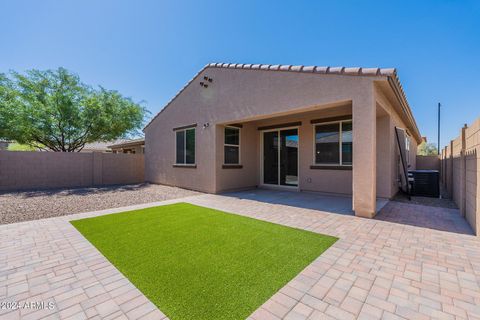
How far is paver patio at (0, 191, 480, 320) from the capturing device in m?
2.12

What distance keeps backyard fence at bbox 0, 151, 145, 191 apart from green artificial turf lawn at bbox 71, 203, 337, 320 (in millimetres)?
8661

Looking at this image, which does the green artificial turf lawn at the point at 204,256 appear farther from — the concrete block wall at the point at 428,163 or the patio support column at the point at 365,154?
the concrete block wall at the point at 428,163

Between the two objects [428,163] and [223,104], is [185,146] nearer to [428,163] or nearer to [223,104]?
[223,104]

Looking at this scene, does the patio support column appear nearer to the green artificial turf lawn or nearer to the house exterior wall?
the green artificial turf lawn

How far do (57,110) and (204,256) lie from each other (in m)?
14.4

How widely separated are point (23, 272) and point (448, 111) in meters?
43.2

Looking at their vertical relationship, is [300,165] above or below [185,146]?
below

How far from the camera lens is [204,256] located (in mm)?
3322

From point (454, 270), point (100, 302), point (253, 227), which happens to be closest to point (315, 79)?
point (253, 227)

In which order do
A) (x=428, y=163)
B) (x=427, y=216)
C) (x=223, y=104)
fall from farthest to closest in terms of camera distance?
1. (x=428, y=163)
2. (x=223, y=104)
3. (x=427, y=216)

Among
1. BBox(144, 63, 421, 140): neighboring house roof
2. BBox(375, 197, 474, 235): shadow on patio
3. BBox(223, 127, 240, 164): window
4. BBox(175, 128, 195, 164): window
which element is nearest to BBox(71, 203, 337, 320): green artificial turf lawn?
BBox(375, 197, 474, 235): shadow on patio

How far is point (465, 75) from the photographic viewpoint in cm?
1318

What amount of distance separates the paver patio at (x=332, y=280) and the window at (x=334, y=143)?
3988mm

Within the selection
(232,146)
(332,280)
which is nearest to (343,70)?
(332,280)
